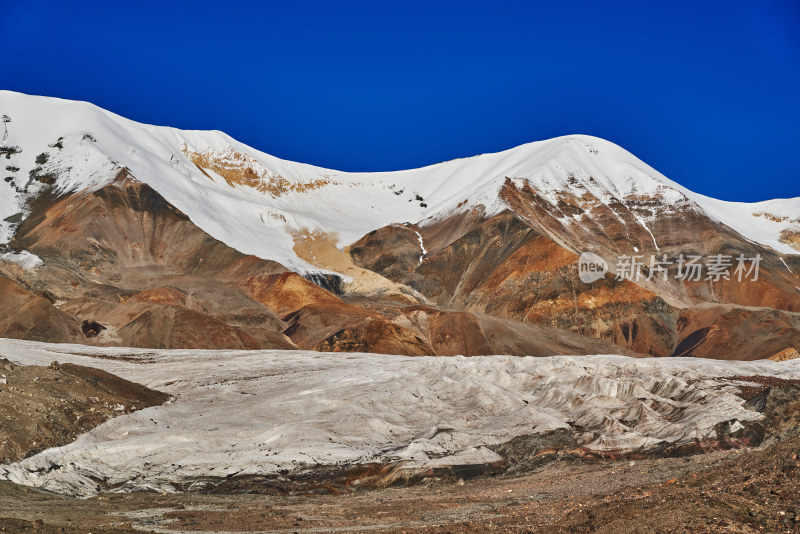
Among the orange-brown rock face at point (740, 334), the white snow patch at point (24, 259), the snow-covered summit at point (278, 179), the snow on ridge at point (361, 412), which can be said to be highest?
the snow-covered summit at point (278, 179)

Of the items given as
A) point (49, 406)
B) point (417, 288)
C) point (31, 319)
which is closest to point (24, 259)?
point (31, 319)

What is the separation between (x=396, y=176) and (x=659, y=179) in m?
49.5

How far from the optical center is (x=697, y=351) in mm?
91500

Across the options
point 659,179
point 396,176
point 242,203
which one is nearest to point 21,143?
point 242,203

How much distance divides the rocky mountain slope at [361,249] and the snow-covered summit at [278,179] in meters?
0.42

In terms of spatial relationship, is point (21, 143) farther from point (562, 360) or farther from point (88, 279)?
point (562, 360)

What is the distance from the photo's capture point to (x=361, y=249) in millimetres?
138500

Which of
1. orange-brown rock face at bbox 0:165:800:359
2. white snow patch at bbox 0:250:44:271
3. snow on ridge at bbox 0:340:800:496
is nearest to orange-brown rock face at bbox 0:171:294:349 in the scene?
orange-brown rock face at bbox 0:165:800:359

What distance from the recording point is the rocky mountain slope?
86.8 m

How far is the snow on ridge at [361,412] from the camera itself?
31891 millimetres

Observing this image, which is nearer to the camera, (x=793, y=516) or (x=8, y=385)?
(x=793, y=516)

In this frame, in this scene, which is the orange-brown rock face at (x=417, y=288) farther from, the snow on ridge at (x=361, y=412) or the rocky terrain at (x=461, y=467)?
the rocky terrain at (x=461, y=467)

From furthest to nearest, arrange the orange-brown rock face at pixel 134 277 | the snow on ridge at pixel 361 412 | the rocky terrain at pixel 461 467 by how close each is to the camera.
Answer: the orange-brown rock face at pixel 134 277 → the snow on ridge at pixel 361 412 → the rocky terrain at pixel 461 467

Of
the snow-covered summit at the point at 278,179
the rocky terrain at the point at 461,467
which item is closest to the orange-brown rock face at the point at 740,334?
the rocky terrain at the point at 461,467
